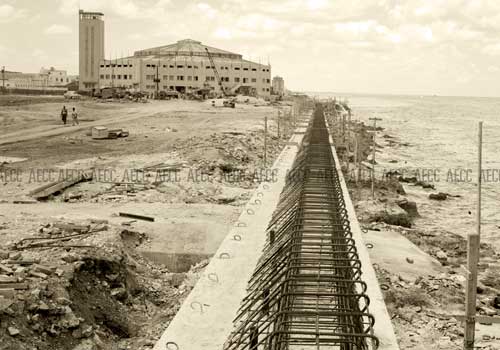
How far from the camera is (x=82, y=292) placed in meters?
11.1

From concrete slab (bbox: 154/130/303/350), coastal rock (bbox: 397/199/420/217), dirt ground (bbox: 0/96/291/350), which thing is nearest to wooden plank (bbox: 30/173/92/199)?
dirt ground (bbox: 0/96/291/350)

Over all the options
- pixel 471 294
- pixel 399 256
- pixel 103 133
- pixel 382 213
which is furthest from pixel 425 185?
pixel 471 294

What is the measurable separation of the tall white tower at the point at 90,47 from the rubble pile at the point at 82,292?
104 meters

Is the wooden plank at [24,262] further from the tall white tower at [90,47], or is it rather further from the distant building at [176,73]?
the tall white tower at [90,47]

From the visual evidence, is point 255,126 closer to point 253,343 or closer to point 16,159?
point 16,159

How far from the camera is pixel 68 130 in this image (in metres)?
40.9

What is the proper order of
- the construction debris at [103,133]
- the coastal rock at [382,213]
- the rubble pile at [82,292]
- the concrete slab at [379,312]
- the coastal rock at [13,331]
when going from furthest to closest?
the construction debris at [103,133] → the coastal rock at [382,213] → the rubble pile at [82,292] → the coastal rock at [13,331] → the concrete slab at [379,312]

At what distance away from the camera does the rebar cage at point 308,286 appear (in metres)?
7.79

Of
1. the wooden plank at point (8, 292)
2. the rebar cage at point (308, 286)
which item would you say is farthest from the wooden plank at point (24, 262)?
the rebar cage at point (308, 286)

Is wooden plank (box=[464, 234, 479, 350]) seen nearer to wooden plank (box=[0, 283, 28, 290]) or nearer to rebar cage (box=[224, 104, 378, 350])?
rebar cage (box=[224, 104, 378, 350])

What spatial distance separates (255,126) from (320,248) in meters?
36.7

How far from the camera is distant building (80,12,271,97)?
108 meters

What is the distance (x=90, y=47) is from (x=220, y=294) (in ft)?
362

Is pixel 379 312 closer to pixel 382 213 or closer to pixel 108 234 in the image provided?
pixel 108 234
